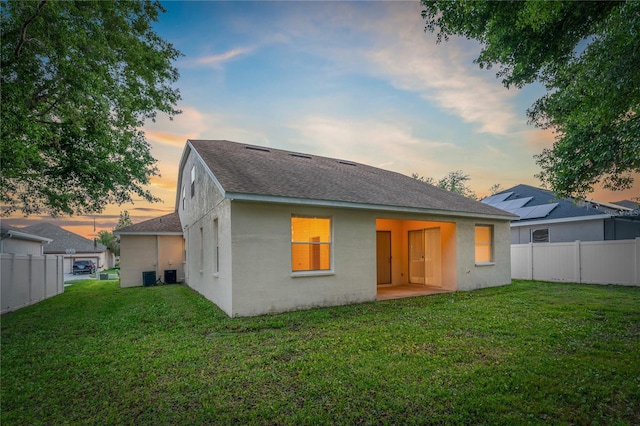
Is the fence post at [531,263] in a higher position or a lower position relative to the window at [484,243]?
lower

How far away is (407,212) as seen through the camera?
10102 mm

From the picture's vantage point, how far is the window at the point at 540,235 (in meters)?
16.7

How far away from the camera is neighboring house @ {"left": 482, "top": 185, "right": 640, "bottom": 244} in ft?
47.4

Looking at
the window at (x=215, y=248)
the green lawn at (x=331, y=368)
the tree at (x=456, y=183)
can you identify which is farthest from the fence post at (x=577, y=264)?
the tree at (x=456, y=183)

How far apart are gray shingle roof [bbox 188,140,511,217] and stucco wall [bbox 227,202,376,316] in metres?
0.43

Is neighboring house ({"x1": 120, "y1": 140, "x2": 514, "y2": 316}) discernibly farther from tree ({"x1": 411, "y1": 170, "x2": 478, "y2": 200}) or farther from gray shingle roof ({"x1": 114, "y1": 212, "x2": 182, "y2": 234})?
tree ({"x1": 411, "y1": 170, "x2": 478, "y2": 200})

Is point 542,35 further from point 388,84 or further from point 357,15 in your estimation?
point 388,84

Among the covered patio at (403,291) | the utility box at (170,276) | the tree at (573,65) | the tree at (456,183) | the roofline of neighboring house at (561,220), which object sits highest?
the tree at (456,183)

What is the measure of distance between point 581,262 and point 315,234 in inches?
488

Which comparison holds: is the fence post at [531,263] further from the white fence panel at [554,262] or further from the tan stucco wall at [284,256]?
the tan stucco wall at [284,256]

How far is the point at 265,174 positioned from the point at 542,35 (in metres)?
7.11

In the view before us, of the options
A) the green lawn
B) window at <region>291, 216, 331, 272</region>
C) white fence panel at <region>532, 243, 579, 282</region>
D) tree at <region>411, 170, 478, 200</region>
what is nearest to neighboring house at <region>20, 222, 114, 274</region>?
the green lawn

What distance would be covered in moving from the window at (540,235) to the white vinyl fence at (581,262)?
2.71m

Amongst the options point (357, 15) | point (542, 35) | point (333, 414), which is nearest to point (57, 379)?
point (333, 414)
